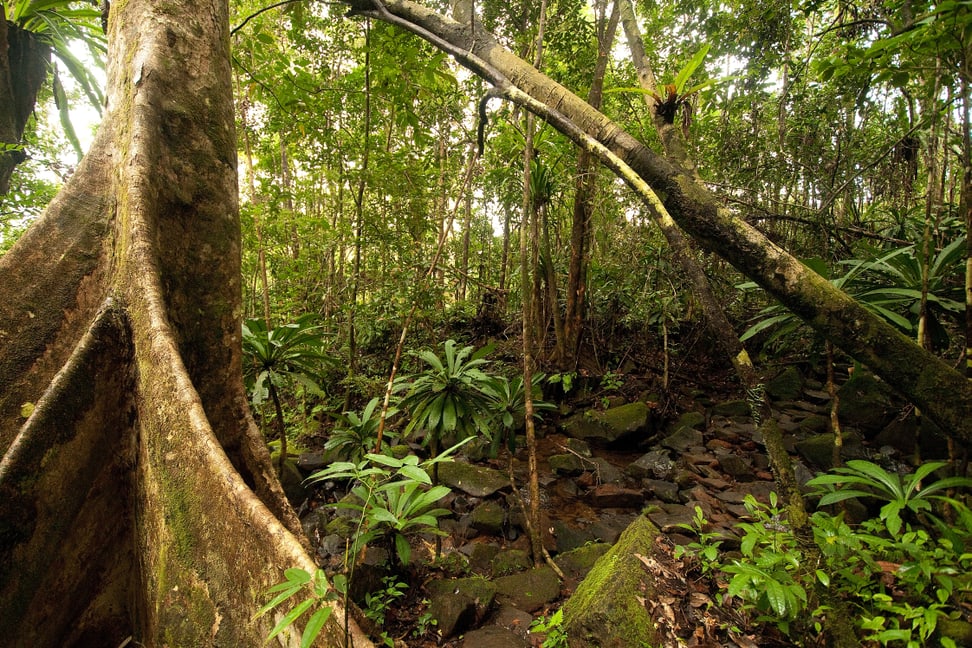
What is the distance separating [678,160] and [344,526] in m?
3.70

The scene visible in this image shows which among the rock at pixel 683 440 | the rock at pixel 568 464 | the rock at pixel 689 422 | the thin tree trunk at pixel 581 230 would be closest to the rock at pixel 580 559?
the rock at pixel 568 464

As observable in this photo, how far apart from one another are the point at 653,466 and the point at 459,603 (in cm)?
303

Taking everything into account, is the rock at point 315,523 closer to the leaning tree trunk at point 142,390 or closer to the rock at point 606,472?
the leaning tree trunk at point 142,390

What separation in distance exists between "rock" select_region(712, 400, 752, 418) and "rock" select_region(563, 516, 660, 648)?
13.4 feet

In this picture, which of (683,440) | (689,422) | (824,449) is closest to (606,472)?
(683,440)

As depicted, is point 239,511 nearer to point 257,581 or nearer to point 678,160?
point 257,581

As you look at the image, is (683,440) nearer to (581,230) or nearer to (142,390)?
(581,230)

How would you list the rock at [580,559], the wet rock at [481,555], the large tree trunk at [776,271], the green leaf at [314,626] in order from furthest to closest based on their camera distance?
the wet rock at [481,555]
the rock at [580,559]
the large tree trunk at [776,271]
the green leaf at [314,626]

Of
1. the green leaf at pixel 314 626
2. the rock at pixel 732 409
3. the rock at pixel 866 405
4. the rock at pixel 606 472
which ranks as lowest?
the rock at pixel 606 472

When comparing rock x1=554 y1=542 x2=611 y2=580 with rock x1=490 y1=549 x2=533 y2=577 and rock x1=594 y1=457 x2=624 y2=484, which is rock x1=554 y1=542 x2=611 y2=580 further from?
rock x1=594 y1=457 x2=624 y2=484

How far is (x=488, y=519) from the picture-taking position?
394 cm

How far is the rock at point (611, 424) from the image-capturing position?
547cm

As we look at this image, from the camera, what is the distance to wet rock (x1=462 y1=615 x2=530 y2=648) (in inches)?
96.1

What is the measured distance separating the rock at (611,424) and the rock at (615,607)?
3044 millimetres
